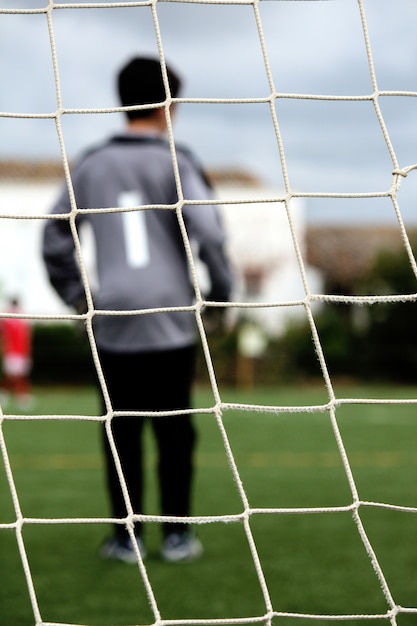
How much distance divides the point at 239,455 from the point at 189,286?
10.9 ft

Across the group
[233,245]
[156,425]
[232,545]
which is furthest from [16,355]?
[233,245]

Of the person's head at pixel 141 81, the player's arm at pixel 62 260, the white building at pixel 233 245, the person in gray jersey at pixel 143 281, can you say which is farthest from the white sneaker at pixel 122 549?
the white building at pixel 233 245

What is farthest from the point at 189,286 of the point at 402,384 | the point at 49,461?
the point at 402,384

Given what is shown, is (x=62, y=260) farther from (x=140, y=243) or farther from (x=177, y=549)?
(x=177, y=549)

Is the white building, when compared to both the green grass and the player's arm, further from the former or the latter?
the player's arm

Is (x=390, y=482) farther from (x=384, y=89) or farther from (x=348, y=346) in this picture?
(x=348, y=346)

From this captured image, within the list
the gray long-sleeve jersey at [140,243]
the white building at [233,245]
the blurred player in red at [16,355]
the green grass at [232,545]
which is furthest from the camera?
the white building at [233,245]

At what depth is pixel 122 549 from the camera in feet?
10.2

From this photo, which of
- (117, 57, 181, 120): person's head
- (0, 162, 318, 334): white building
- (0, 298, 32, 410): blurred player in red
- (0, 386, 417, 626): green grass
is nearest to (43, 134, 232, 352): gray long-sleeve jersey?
(117, 57, 181, 120): person's head

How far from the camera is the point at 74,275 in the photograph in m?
3.17

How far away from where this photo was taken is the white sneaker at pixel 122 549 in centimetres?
307

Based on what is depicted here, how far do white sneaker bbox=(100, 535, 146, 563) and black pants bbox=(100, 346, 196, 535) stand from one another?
1.3 inches

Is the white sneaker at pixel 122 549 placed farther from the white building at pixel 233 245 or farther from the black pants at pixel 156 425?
the white building at pixel 233 245

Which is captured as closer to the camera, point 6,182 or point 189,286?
point 189,286
